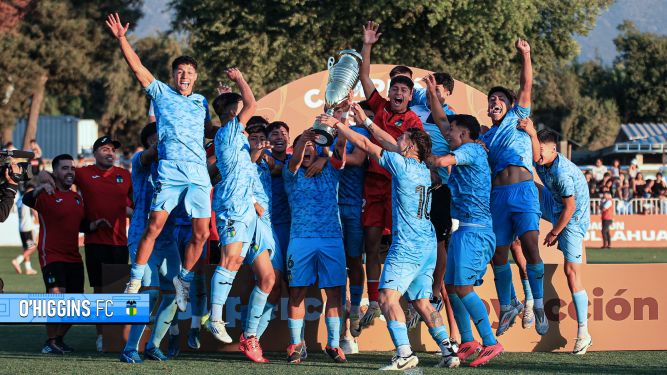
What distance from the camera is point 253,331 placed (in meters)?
9.38

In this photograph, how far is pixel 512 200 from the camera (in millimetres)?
9898

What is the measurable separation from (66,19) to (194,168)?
137 ft

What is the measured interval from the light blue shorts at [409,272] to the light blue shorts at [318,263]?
779 millimetres

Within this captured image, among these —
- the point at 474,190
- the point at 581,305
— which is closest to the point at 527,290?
the point at 581,305

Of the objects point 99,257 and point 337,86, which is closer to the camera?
point 337,86

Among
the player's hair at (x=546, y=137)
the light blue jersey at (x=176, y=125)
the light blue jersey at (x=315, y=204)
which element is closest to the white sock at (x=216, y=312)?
the light blue jersey at (x=315, y=204)

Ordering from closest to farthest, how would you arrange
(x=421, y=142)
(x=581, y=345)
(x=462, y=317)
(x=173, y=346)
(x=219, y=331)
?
(x=421, y=142) < (x=219, y=331) < (x=462, y=317) < (x=173, y=346) < (x=581, y=345)

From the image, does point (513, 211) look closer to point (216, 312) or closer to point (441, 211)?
point (441, 211)

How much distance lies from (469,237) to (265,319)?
2032mm

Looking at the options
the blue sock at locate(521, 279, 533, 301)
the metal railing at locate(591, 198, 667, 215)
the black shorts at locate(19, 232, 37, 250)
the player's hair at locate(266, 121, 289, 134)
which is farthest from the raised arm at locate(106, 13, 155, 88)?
the metal railing at locate(591, 198, 667, 215)

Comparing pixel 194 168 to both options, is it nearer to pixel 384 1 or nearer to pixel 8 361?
pixel 8 361

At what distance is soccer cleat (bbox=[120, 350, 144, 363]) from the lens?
915cm

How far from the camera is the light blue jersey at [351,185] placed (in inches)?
390

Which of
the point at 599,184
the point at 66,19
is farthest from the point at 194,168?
the point at 66,19
